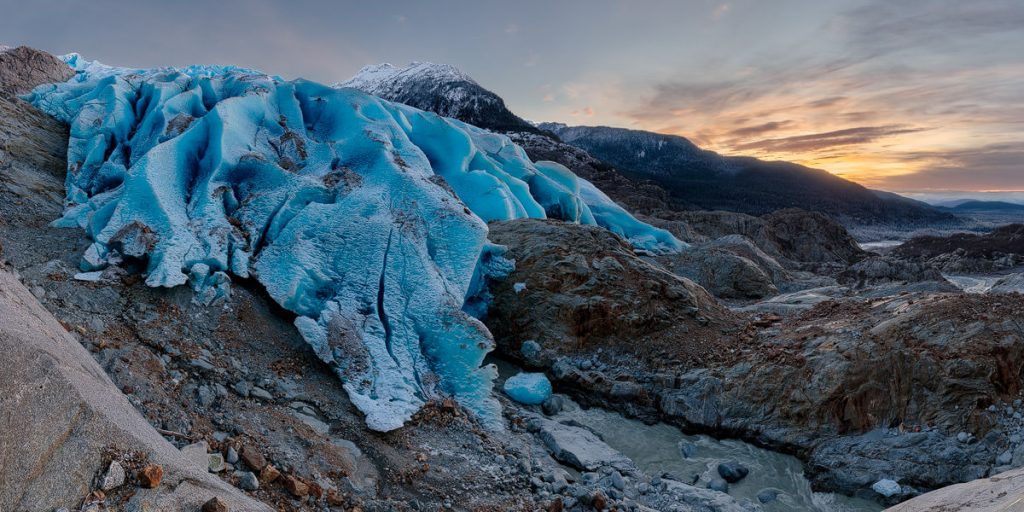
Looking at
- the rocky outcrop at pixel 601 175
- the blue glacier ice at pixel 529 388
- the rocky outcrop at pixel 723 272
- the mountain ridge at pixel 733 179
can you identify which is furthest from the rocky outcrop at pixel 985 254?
the mountain ridge at pixel 733 179

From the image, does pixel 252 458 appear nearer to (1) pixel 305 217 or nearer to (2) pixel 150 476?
(2) pixel 150 476

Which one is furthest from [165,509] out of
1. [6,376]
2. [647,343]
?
[647,343]

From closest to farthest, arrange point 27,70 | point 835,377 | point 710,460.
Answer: point 710,460
point 835,377
point 27,70

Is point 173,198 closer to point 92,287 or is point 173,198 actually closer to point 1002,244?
point 92,287

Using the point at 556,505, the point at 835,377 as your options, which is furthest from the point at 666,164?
the point at 556,505

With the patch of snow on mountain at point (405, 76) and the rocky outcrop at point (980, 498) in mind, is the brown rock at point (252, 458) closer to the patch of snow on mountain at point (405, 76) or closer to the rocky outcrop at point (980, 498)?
the rocky outcrop at point (980, 498)

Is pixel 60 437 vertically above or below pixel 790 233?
below
